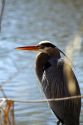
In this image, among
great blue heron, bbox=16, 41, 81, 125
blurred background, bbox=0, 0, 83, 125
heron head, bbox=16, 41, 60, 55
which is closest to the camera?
great blue heron, bbox=16, 41, 81, 125

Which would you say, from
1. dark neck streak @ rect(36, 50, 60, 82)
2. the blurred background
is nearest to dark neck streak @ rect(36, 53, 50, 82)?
dark neck streak @ rect(36, 50, 60, 82)

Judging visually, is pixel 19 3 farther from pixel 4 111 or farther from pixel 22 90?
pixel 4 111

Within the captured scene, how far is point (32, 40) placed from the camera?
9406 mm

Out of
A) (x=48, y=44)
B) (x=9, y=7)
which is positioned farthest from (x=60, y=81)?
(x=9, y=7)

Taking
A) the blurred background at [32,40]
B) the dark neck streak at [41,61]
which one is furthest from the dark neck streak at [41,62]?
the blurred background at [32,40]

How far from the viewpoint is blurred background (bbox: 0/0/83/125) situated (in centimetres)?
536

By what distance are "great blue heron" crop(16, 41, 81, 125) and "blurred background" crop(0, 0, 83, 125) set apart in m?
0.25

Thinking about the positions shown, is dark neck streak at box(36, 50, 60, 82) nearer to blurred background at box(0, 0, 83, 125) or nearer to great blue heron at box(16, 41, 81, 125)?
great blue heron at box(16, 41, 81, 125)

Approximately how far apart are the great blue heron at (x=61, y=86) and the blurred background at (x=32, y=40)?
25cm

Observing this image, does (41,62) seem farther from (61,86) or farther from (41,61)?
(61,86)

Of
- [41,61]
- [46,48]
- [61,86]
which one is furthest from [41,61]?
[61,86]

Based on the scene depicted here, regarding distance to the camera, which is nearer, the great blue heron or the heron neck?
the great blue heron

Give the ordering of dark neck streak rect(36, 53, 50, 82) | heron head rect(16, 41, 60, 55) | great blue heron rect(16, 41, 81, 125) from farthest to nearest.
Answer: dark neck streak rect(36, 53, 50, 82) → heron head rect(16, 41, 60, 55) → great blue heron rect(16, 41, 81, 125)

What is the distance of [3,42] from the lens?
9.29m
